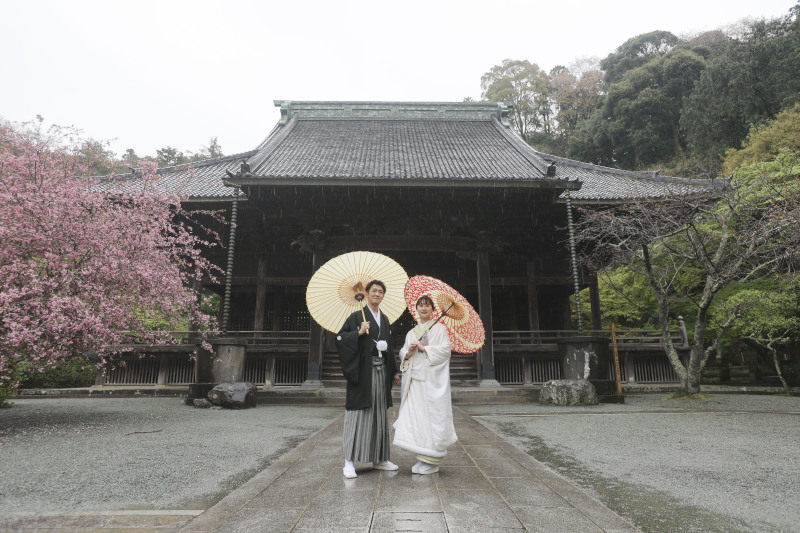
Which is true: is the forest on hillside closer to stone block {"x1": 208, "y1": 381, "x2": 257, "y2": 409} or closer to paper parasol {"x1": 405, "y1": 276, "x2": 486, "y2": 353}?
paper parasol {"x1": 405, "y1": 276, "x2": 486, "y2": 353}

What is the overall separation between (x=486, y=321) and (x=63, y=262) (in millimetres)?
8626

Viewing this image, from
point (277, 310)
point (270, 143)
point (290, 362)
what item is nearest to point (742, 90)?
point (270, 143)

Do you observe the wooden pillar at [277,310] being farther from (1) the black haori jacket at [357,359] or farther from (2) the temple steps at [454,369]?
(1) the black haori jacket at [357,359]

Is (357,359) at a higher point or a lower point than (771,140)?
lower

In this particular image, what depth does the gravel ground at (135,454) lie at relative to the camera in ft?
10.2

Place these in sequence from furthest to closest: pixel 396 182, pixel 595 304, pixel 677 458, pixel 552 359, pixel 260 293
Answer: pixel 595 304 < pixel 260 293 < pixel 552 359 < pixel 396 182 < pixel 677 458

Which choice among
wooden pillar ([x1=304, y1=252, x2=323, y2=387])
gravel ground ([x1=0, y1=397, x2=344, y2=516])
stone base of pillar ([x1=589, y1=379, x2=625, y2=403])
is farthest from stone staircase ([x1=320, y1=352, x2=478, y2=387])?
stone base of pillar ([x1=589, y1=379, x2=625, y2=403])

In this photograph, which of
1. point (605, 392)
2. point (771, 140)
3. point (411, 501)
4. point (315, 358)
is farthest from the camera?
point (771, 140)

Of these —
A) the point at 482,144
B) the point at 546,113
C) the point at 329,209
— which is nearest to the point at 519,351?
the point at 329,209

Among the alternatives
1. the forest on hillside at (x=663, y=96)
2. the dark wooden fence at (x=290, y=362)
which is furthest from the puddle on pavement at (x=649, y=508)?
the forest on hillside at (x=663, y=96)

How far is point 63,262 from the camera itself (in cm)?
584

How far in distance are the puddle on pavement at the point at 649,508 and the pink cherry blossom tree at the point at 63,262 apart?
607cm

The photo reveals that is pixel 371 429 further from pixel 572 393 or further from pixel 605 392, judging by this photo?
pixel 605 392

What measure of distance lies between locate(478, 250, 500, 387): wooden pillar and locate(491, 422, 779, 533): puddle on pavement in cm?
647
